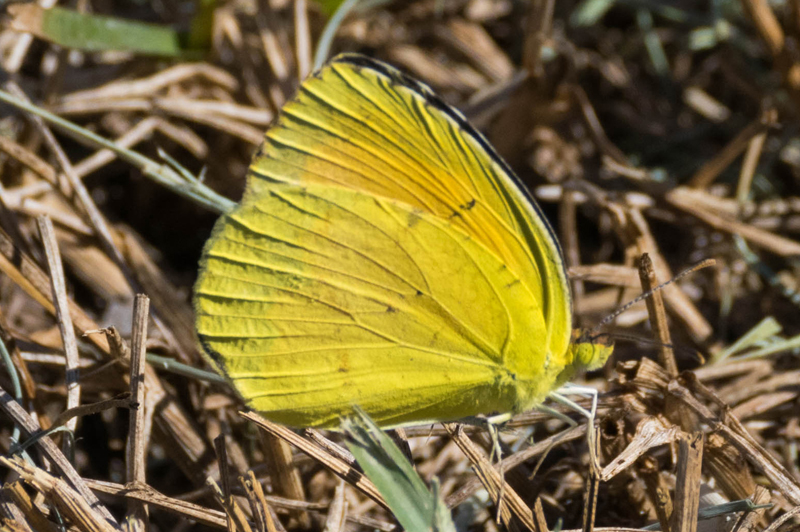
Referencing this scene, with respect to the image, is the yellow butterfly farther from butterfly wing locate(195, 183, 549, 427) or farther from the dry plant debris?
the dry plant debris

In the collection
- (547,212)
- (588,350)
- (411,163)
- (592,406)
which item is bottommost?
(592,406)

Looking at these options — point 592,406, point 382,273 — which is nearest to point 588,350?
point 592,406

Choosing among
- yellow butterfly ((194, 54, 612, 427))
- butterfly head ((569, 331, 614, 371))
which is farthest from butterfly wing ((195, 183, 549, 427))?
butterfly head ((569, 331, 614, 371))

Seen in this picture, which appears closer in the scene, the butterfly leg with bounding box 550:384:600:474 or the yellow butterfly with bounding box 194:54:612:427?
the butterfly leg with bounding box 550:384:600:474

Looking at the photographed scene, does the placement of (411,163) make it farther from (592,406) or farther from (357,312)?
(592,406)

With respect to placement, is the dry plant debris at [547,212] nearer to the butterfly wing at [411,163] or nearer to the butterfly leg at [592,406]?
the butterfly leg at [592,406]

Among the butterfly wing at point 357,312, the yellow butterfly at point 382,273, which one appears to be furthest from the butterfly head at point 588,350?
the butterfly wing at point 357,312

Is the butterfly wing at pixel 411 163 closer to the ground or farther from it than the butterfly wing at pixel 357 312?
farther from it
